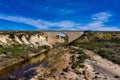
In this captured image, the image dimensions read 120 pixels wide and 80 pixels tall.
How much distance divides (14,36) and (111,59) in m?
52.3

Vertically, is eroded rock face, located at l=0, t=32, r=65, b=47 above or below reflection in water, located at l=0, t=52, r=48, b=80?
above

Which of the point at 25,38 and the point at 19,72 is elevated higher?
the point at 25,38

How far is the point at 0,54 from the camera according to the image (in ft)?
187

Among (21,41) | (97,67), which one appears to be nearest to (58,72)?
(97,67)

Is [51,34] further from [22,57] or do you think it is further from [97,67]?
[97,67]

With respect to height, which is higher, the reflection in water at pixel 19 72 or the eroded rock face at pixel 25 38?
the eroded rock face at pixel 25 38

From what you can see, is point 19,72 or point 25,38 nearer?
point 19,72

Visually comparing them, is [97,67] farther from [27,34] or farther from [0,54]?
[27,34]

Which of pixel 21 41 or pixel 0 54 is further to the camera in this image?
pixel 21 41

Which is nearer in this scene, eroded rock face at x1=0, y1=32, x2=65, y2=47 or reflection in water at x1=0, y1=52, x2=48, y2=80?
reflection in water at x1=0, y1=52, x2=48, y2=80

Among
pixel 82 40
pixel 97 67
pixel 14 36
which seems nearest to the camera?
pixel 97 67

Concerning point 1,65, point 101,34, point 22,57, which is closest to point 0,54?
point 22,57

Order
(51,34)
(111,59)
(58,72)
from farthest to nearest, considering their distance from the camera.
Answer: (51,34) < (111,59) < (58,72)

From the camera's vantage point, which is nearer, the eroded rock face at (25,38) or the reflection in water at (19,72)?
the reflection in water at (19,72)
